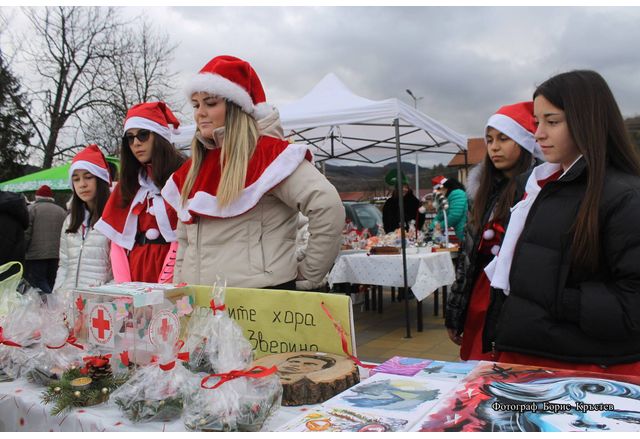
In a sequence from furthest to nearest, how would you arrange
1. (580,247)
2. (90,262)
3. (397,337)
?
(397,337)
(90,262)
(580,247)

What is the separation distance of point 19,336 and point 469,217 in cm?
202

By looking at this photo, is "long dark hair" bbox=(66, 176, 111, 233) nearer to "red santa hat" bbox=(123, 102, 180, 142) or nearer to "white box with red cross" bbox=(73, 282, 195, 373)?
"red santa hat" bbox=(123, 102, 180, 142)

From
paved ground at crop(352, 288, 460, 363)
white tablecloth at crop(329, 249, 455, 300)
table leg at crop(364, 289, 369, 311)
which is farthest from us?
table leg at crop(364, 289, 369, 311)

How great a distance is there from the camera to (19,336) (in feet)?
4.85

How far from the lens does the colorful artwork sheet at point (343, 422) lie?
95cm

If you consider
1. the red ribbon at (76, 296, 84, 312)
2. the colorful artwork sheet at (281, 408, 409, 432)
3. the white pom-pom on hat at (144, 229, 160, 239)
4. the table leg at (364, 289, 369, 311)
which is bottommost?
the table leg at (364, 289, 369, 311)

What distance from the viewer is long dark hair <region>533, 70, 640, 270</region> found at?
4.41ft

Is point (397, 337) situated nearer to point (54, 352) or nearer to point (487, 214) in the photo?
point (487, 214)

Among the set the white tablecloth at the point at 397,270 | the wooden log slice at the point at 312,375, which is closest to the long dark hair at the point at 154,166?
the wooden log slice at the point at 312,375

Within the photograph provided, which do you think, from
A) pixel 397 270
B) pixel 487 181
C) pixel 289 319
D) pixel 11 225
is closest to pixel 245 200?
pixel 289 319

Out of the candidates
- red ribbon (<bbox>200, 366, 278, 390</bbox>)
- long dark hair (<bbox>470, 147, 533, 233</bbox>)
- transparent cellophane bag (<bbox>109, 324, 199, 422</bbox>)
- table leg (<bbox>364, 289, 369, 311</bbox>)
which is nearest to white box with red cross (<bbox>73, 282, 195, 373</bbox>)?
transparent cellophane bag (<bbox>109, 324, 199, 422</bbox>)

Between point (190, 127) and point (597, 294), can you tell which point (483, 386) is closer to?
point (597, 294)

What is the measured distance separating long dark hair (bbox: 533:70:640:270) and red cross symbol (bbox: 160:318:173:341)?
1.12 meters

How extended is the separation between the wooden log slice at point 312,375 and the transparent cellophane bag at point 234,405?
83mm
